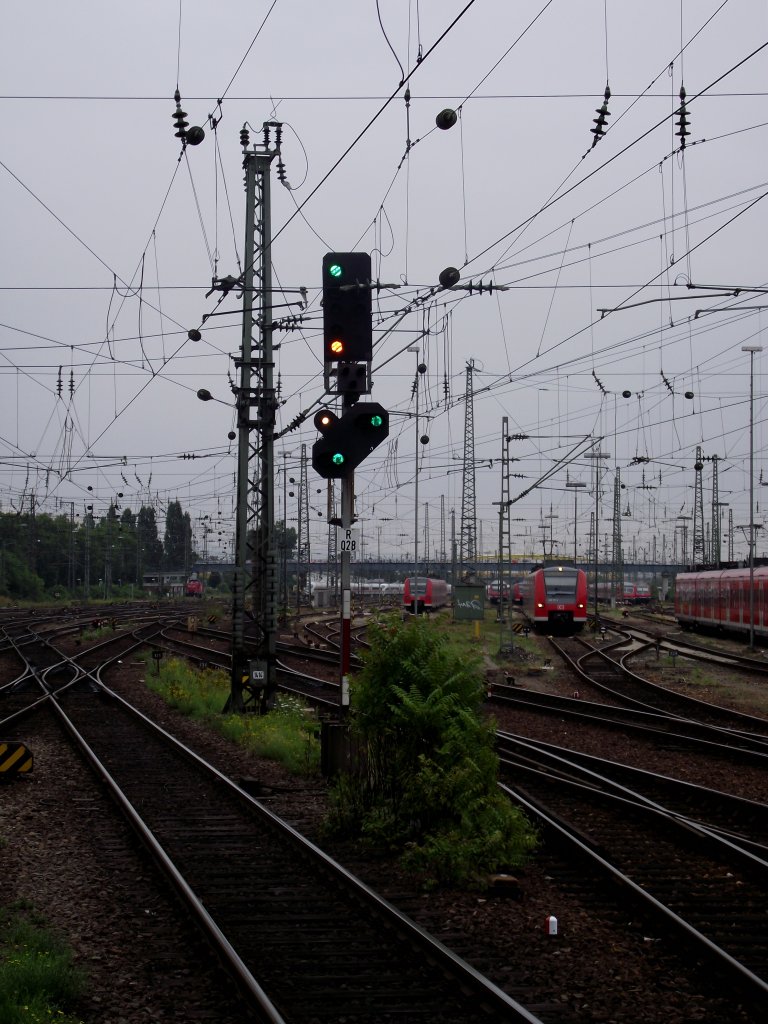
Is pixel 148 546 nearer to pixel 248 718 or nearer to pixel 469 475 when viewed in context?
pixel 469 475

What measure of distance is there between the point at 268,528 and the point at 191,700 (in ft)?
14.3

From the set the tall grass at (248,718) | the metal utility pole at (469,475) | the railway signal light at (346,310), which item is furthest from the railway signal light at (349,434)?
the metal utility pole at (469,475)

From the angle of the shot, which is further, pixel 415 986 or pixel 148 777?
pixel 148 777

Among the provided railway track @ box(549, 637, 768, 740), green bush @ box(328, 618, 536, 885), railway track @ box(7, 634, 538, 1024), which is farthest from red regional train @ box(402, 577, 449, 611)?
green bush @ box(328, 618, 536, 885)

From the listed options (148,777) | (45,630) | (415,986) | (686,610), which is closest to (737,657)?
(686,610)

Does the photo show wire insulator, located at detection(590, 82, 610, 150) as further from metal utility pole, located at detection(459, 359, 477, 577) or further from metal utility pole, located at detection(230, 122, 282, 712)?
metal utility pole, located at detection(459, 359, 477, 577)

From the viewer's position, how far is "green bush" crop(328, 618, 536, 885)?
9.51 meters

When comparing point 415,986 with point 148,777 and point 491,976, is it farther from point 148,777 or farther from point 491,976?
point 148,777

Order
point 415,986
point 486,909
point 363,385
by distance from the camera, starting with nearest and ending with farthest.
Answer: point 415,986, point 486,909, point 363,385

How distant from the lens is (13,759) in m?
14.4

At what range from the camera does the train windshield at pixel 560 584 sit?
153 ft

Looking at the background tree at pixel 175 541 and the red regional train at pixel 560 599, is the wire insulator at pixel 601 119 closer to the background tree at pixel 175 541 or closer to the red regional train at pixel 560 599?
the red regional train at pixel 560 599

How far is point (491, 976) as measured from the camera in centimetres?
687

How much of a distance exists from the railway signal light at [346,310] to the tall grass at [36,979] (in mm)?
6938
